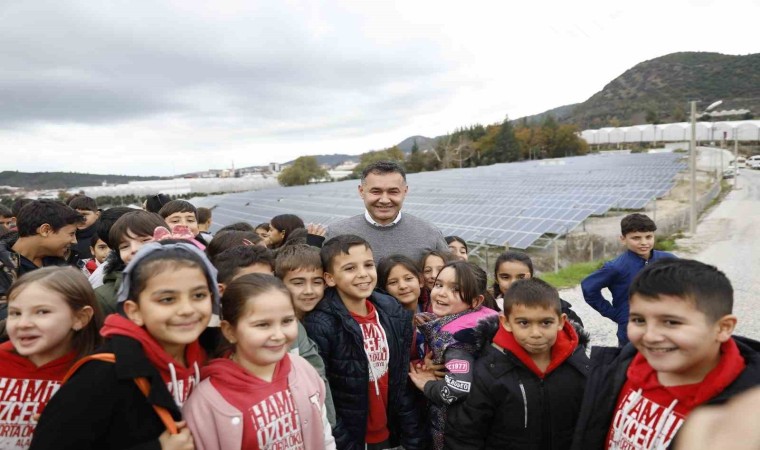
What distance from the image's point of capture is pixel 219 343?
2.02 meters

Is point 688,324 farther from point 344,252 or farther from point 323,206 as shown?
point 323,206

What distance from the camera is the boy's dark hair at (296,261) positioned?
2.71m

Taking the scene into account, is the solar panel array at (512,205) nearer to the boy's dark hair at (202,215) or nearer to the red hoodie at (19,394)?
the boy's dark hair at (202,215)

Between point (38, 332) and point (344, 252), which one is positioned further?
point (344, 252)

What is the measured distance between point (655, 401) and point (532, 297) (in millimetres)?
691

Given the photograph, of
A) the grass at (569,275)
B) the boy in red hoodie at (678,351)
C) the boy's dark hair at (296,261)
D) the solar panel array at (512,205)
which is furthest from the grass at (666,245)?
the boy's dark hair at (296,261)

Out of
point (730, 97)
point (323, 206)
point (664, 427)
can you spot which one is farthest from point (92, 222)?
point (730, 97)

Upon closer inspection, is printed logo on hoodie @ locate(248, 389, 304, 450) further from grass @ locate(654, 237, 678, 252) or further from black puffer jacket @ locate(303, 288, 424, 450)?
grass @ locate(654, 237, 678, 252)

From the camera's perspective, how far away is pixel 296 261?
2.71 metres

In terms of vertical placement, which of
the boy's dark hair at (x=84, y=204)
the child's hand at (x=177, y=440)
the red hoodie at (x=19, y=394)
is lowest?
the child's hand at (x=177, y=440)

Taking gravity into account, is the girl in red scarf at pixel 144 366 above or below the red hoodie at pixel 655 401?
above

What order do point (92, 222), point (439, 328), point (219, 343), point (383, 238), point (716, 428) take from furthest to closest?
point (92, 222) → point (383, 238) → point (439, 328) → point (219, 343) → point (716, 428)

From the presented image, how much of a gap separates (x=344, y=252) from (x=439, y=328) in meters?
0.78

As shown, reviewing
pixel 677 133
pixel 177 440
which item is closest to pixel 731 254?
pixel 177 440
